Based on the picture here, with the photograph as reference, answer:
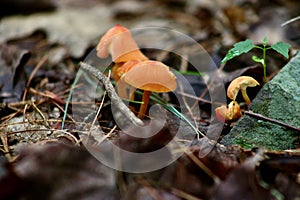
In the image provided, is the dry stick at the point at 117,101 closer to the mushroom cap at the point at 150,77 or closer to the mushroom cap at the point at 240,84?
the mushroom cap at the point at 150,77

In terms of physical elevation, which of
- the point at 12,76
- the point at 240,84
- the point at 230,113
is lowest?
the point at 12,76

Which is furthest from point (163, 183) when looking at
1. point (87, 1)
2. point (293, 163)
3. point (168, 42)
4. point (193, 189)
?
point (87, 1)

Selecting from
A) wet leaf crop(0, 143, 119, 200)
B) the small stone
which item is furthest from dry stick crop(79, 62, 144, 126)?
the small stone

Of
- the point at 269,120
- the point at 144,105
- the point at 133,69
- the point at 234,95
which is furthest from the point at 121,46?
the point at 269,120

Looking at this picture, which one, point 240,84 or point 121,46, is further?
point 121,46

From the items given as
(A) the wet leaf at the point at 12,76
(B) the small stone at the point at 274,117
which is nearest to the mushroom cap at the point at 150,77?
(B) the small stone at the point at 274,117

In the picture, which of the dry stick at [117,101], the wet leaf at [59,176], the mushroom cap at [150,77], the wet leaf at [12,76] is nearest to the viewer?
the wet leaf at [59,176]

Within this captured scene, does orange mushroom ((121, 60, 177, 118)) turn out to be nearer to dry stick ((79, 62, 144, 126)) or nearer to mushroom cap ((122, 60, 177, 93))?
mushroom cap ((122, 60, 177, 93))

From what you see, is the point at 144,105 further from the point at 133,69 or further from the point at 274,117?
the point at 274,117
